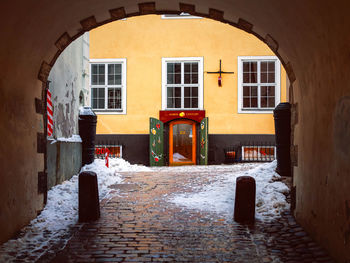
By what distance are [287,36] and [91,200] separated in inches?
140

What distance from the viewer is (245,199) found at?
493 centimetres

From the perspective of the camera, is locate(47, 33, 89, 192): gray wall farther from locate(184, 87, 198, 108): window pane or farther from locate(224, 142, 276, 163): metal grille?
locate(224, 142, 276, 163): metal grille

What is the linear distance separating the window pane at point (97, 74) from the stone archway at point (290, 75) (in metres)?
10.2

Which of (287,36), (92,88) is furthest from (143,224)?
(92,88)

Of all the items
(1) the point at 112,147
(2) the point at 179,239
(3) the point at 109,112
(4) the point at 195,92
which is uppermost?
(4) the point at 195,92

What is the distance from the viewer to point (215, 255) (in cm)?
368

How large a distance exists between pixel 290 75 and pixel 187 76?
404 inches

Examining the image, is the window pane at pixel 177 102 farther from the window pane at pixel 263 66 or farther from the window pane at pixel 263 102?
the window pane at pixel 263 66

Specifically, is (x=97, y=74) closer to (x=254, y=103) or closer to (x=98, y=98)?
(x=98, y=98)

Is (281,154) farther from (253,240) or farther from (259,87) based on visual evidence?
(259,87)

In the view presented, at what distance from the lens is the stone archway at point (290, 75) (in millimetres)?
3252

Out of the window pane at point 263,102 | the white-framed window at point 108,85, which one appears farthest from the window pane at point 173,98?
the window pane at point 263,102

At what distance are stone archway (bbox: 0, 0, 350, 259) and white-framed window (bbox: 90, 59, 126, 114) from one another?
973 centimetres

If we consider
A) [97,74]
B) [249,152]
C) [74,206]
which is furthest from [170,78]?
[74,206]
